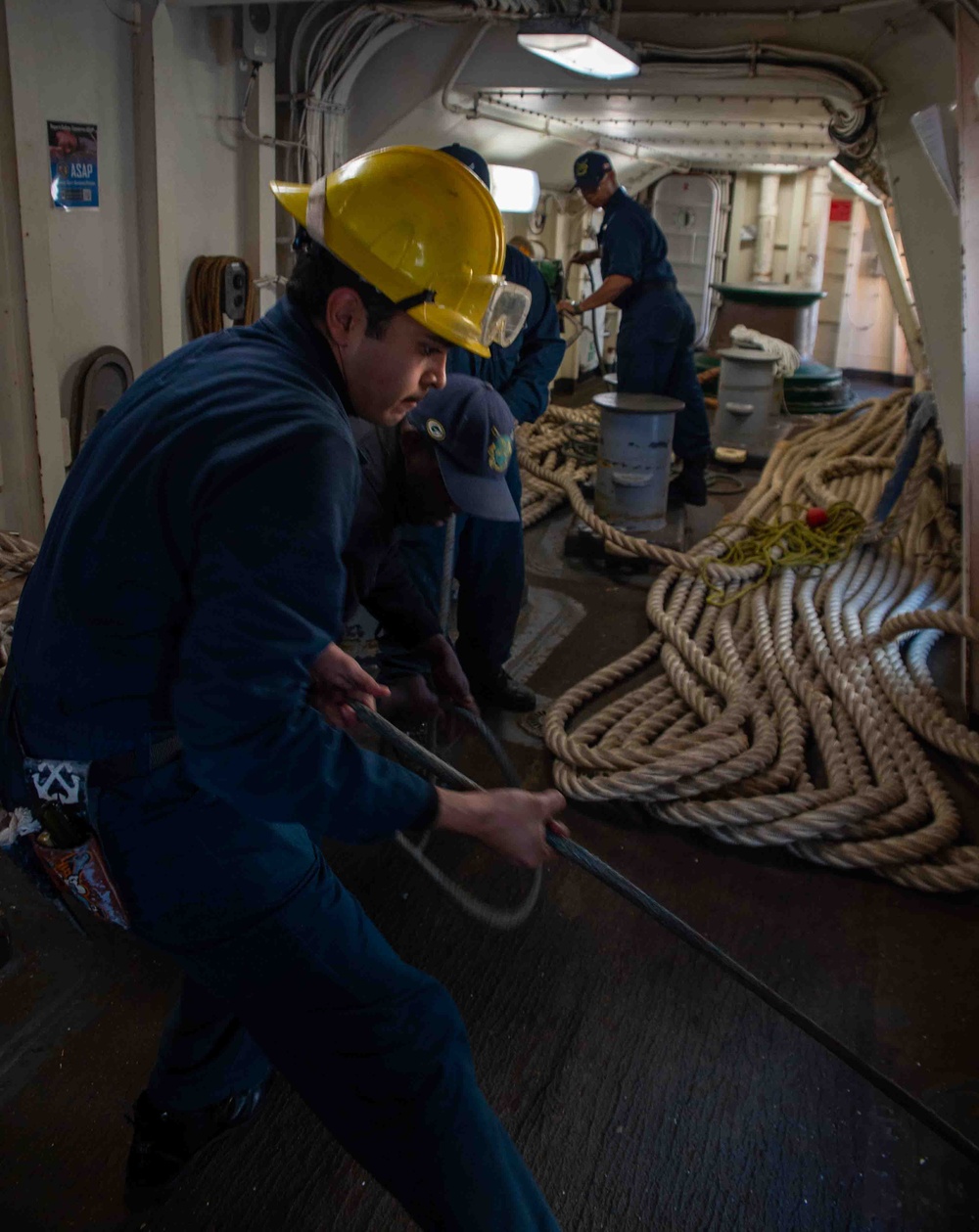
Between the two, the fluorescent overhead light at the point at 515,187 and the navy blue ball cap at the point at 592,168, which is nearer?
the navy blue ball cap at the point at 592,168

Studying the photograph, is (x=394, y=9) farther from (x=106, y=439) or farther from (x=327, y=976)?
(x=327, y=976)

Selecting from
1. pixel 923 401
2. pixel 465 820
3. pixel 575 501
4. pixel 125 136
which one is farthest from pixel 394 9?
pixel 465 820

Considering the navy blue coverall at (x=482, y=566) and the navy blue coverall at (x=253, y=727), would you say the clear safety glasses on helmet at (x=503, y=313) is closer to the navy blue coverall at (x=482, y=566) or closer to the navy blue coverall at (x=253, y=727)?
the navy blue coverall at (x=253, y=727)

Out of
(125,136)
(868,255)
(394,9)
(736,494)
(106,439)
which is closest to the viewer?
(106,439)

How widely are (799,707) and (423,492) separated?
1.90 metres

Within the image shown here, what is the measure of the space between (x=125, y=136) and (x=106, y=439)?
3.30 metres

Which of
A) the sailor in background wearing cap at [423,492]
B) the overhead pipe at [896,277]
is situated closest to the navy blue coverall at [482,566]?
the sailor in background wearing cap at [423,492]

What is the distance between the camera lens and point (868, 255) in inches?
499

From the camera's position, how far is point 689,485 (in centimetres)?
650

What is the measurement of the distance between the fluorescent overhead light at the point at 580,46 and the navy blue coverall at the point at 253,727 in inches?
145

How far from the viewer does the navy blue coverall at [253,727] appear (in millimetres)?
1218

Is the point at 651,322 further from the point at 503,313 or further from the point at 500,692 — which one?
the point at 503,313

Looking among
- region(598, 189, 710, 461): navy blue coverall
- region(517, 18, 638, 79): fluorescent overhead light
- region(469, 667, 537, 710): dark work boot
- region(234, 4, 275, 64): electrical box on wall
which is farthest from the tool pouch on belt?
region(598, 189, 710, 461): navy blue coverall

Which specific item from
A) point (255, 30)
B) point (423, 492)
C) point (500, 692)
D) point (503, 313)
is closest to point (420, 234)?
point (503, 313)
